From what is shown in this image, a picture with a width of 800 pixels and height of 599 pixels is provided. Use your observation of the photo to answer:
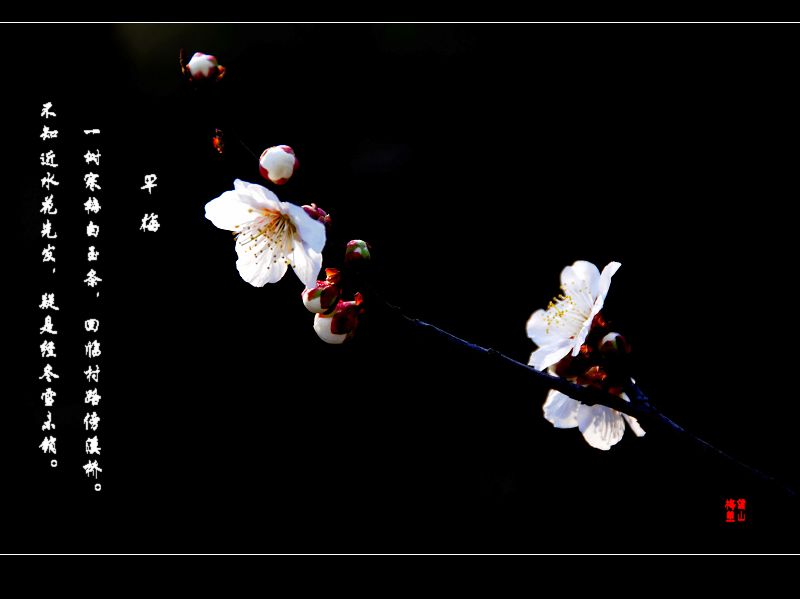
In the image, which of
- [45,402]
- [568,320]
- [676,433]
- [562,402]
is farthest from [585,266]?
[45,402]

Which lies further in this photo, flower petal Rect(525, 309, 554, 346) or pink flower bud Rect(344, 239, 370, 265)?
flower petal Rect(525, 309, 554, 346)

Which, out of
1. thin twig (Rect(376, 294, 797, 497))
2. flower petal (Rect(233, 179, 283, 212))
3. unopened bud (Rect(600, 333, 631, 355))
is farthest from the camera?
flower petal (Rect(233, 179, 283, 212))

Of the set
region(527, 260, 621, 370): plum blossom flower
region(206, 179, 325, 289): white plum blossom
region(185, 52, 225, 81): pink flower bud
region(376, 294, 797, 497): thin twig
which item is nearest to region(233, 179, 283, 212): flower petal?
region(206, 179, 325, 289): white plum blossom

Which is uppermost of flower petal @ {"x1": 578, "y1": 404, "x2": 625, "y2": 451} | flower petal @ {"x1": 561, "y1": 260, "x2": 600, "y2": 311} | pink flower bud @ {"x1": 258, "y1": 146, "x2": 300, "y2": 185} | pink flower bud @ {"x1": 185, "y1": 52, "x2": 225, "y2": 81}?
pink flower bud @ {"x1": 185, "y1": 52, "x2": 225, "y2": 81}

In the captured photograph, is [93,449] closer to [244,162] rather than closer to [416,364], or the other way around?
[416,364]

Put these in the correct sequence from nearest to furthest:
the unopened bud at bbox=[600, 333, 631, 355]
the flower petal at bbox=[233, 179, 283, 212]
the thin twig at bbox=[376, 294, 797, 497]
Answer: the thin twig at bbox=[376, 294, 797, 497] < the unopened bud at bbox=[600, 333, 631, 355] < the flower petal at bbox=[233, 179, 283, 212]

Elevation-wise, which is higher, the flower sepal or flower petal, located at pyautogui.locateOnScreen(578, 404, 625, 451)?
the flower sepal

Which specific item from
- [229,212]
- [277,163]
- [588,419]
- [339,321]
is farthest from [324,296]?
[588,419]

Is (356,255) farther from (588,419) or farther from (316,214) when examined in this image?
(588,419)

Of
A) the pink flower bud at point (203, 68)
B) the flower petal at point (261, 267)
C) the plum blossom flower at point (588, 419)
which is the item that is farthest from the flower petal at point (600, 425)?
the pink flower bud at point (203, 68)

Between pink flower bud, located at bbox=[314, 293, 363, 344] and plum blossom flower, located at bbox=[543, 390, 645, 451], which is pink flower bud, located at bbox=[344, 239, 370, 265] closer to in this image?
pink flower bud, located at bbox=[314, 293, 363, 344]
